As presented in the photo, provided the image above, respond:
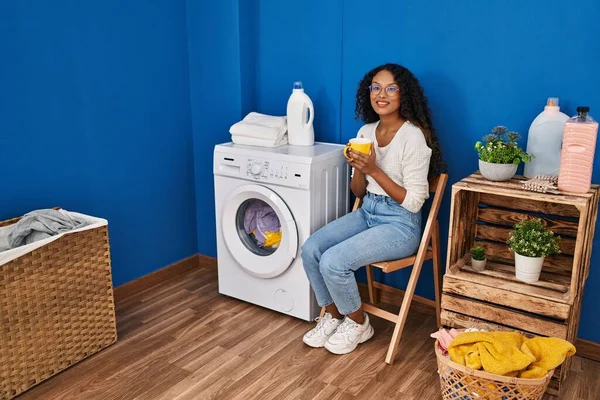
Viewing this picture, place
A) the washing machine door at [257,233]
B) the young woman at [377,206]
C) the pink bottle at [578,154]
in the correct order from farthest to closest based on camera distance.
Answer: the washing machine door at [257,233] → the young woman at [377,206] → the pink bottle at [578,154]

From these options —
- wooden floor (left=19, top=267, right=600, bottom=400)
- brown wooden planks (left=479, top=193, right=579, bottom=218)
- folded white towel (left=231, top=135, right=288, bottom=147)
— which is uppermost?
folded white towel (left=231, top=135, right=288, bottom=147)

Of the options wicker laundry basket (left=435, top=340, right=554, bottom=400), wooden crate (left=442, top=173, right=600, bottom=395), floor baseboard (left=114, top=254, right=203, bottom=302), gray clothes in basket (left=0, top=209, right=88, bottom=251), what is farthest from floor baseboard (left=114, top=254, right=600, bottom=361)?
gray clothes in basket (left=0, top=209, right=88, bottom=251)

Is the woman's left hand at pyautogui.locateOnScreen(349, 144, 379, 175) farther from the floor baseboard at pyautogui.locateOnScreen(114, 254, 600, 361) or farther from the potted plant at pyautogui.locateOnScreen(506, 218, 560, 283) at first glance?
the floor baseboard at pyautogui.locateOnScreen(114, 254, 600, 361)

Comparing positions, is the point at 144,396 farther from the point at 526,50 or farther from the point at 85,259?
the point at 526,50

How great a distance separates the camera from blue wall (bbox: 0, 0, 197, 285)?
7.94ft

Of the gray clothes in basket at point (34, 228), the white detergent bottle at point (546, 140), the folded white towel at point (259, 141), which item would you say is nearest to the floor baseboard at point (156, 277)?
the gray clothes in basket at point (34, 228)

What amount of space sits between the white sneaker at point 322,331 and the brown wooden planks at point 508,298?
1.85ft

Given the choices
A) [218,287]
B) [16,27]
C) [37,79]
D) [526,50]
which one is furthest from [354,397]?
[16,27]

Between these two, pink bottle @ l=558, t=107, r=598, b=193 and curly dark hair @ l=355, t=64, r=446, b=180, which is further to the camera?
curly dark hair @ l=355, t=64, r=446, b=180

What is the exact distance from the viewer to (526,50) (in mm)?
2318

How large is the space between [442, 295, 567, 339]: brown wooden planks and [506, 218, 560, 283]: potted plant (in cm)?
16

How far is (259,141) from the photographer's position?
2.79 meters

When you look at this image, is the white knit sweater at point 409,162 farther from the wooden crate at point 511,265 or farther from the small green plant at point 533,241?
the small green plant at point 533,241

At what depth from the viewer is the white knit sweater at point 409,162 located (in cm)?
236
